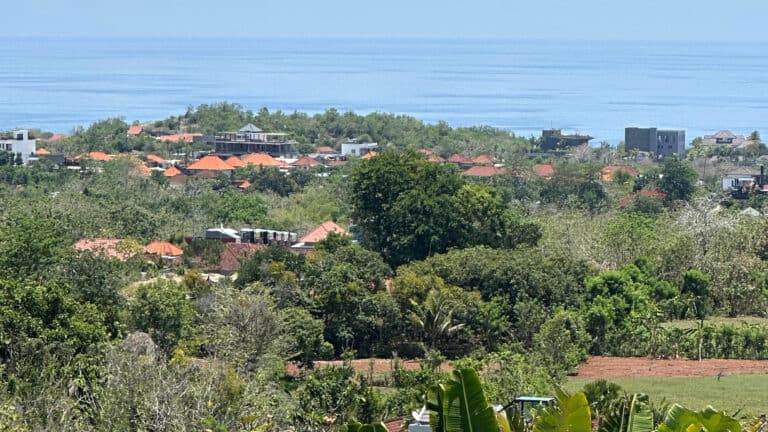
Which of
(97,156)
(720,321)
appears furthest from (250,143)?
(720,321)

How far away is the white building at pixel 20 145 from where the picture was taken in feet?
208

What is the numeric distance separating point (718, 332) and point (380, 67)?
6501 inches

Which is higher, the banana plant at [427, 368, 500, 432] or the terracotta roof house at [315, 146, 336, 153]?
the banana plant at [427, 368, 500, 432]

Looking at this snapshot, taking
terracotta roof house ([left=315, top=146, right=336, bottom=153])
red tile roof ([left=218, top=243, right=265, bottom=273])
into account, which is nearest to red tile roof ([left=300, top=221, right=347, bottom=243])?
red tile roof ([left=218, top=243, right=265, bottom=273])

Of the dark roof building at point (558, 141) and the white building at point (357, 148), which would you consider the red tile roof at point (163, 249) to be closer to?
the white building at point (357, 148)

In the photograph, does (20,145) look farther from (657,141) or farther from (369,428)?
(369,428)

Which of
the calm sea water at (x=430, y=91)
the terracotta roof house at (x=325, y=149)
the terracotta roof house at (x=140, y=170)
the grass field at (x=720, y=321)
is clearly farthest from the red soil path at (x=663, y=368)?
the calm sea water at (x=430, y=91)

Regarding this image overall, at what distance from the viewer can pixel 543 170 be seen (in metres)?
55.2

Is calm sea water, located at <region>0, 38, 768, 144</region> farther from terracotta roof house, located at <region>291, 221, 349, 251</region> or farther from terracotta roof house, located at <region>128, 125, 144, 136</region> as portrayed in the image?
terracotta roof house, located at <region>291, 221, 349, 251</region>

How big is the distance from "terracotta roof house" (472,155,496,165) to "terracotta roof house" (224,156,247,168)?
9.78 metres

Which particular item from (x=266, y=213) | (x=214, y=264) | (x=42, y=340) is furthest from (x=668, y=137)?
(x=42, y=340)

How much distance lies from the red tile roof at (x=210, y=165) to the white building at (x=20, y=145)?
9.39 m

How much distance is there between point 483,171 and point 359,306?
32088mm

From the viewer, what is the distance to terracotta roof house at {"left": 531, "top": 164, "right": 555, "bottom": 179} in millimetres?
53787
